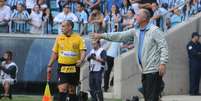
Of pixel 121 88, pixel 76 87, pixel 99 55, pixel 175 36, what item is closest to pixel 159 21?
pixel 175 36

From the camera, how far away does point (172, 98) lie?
2003 cm

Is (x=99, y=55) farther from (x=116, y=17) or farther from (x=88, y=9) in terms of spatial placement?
(x=88, y=9)

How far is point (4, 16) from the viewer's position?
73.4 feet

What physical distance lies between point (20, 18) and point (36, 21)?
554 mm

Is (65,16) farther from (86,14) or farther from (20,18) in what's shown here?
(20,18)

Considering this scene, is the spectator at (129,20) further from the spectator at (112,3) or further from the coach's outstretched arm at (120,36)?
the coach's outstretched arm at (120,36)

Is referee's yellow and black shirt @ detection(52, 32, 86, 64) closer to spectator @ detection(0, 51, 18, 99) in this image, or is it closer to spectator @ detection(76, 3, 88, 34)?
spectator @ detection(0, 51, 18, 99)

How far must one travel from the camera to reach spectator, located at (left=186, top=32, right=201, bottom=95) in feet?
67.7

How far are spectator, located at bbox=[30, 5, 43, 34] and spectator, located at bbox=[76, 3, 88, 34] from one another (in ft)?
4.30

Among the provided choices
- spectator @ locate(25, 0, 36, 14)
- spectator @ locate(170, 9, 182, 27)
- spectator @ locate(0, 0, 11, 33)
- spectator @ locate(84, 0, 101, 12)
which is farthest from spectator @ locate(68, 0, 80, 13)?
spectator @ locate(170, 9, 182, 27)

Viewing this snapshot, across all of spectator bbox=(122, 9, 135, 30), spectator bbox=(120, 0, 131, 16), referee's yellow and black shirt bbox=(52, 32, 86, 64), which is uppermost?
spectator bbox=(120, 0, 131, 16)

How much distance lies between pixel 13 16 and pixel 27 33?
0.81 m

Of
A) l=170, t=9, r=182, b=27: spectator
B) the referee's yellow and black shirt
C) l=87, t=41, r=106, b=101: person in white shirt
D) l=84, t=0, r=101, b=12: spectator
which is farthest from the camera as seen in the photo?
l=84, t=0, r=101, b=12: spectator

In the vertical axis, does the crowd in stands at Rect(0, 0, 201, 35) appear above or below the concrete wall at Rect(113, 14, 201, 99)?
above
